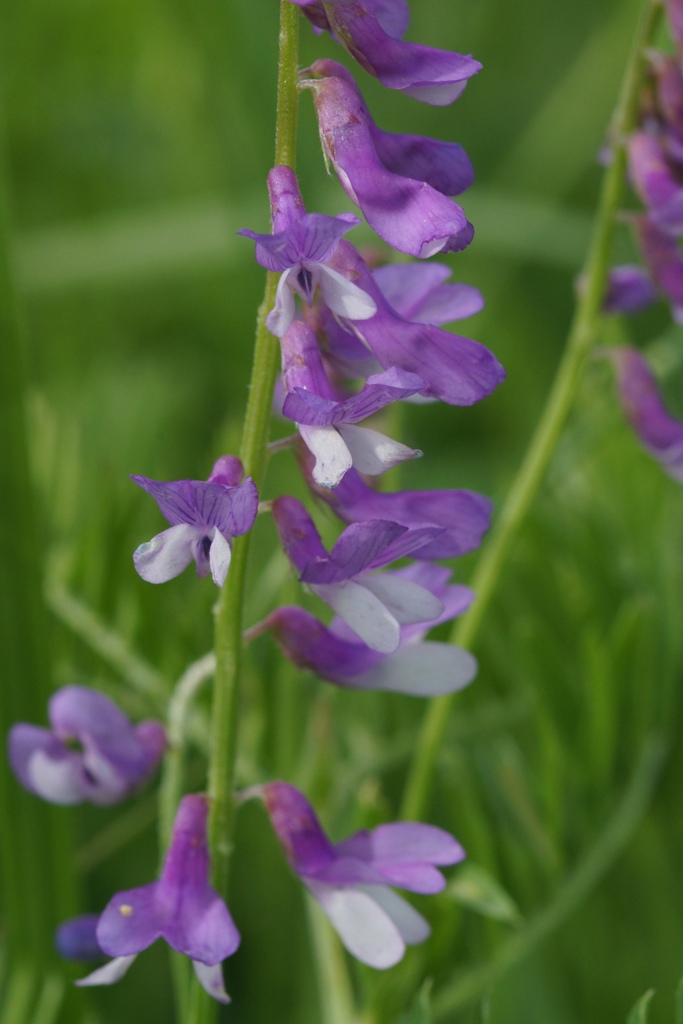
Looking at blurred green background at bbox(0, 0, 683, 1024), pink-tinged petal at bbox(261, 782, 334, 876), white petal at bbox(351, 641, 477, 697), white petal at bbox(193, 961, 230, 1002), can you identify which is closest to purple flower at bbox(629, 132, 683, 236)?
blurred green background at bbox(0, 0, 683, 1024)

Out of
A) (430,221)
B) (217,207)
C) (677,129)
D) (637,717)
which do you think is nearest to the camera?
(430,221)

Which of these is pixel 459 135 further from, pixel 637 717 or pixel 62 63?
pixel 637 717

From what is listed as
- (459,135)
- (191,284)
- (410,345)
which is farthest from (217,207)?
(410,345)

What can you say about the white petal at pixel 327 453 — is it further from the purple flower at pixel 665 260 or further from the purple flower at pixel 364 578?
the purple flower at pixel 665 260

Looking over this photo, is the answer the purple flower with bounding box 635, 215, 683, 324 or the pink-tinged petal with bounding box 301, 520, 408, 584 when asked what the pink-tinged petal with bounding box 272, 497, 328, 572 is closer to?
the pink-tinged petal with bounding box 301, 520, 408, 584

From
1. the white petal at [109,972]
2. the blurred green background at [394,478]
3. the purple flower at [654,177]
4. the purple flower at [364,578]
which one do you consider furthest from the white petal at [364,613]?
the purple flower at [654,177]
